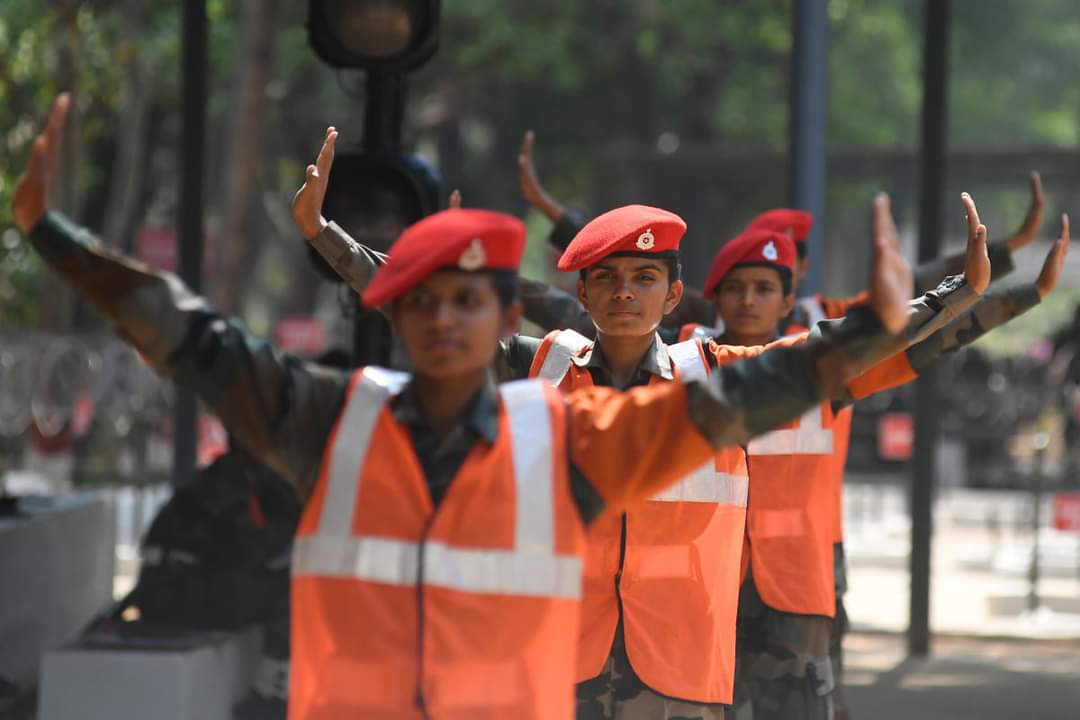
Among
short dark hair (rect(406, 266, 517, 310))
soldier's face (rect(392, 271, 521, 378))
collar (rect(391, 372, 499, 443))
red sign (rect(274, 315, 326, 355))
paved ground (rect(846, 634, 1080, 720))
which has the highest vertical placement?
red sign (rect(274, 315, 326, 355))

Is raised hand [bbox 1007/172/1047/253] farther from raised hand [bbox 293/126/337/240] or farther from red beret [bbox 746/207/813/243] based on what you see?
raised hand [bbox 293/126/337/240]

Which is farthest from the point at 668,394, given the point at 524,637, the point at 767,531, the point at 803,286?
the point at 803,286

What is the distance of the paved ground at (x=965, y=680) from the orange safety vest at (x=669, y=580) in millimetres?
4188

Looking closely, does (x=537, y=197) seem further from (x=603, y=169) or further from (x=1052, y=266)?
(x=603, y=169)

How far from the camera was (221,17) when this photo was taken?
2459 centimetres

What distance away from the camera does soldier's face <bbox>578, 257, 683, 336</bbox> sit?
4871 mm

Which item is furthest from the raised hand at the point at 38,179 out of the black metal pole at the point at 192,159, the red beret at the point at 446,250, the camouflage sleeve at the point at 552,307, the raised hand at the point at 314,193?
the black metal pole at the point at 192,159

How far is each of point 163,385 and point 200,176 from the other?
10817 mm

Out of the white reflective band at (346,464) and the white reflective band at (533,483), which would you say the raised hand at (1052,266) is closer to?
the white reflective band at (533,483)

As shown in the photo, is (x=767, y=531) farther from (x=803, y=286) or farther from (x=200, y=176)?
(x=200, y=176)

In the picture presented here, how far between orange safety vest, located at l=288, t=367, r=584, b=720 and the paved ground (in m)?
5.77

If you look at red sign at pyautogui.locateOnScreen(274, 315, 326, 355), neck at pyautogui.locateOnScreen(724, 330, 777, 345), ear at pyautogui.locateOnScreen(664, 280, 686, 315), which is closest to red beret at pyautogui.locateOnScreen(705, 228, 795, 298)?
neck at pyautogui.locateOnScreen(724, 330, 777, 345)

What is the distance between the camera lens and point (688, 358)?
495 cm

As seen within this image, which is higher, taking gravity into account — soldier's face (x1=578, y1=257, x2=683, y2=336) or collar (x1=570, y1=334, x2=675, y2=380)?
soldier's face (x1=578, y1=257, x2=683, y2=336)
